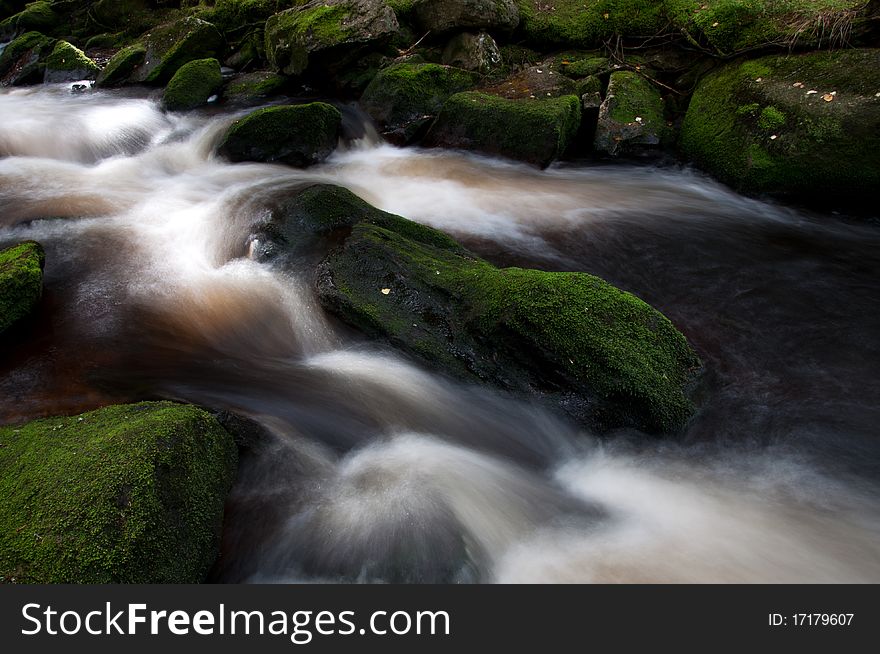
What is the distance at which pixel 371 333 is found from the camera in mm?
4457

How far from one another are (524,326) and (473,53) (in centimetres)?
717

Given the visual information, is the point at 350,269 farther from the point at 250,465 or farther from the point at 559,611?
the point at 559,611

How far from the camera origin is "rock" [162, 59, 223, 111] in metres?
9.92

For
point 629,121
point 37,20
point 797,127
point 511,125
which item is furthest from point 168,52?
point 797,127

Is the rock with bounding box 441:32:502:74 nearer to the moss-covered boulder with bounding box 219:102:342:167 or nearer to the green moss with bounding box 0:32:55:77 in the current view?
the moss-covered boulder with bounding box 219:102:342:167

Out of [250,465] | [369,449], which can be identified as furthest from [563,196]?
[250,465]

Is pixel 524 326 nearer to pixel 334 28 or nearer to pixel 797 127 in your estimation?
pixel 797 127

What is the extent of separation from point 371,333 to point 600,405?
1.84m

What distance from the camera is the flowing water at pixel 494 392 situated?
3.15 m

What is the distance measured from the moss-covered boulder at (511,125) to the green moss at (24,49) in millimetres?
11367

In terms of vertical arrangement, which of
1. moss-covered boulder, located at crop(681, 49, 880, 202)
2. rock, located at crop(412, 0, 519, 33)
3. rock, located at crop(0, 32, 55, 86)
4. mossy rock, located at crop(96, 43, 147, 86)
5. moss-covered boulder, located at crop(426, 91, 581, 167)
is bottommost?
rock, located at crop(0, 32, 55, 86)

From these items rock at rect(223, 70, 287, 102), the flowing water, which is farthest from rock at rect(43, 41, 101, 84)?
the flowing water

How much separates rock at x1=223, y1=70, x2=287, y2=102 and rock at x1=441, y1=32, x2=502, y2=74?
3141 mm

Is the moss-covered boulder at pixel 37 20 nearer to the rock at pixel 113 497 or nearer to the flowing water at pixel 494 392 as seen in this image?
the flowing water at pixel 494 392
